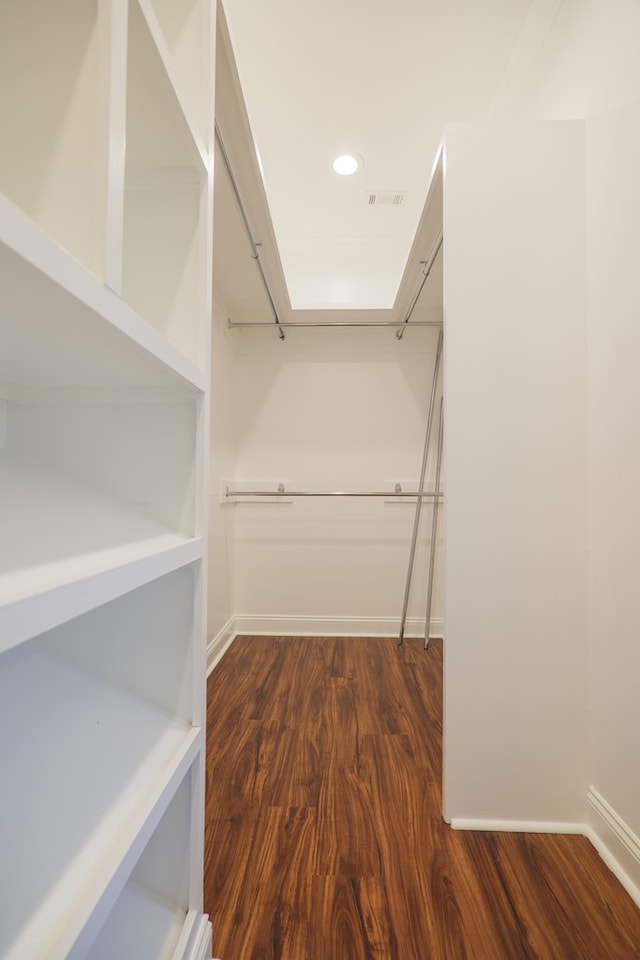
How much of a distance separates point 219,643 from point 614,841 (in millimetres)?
1848

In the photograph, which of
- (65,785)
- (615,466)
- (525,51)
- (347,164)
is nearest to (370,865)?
(65,785)

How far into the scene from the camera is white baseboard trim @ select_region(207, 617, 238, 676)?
7.32ft

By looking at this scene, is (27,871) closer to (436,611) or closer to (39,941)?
(39,941)

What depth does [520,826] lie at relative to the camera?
1171 mm

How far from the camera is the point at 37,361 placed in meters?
0.60

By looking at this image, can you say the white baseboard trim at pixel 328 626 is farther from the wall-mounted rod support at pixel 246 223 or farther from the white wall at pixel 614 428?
the wall-mounted rod support at pixel 246 223

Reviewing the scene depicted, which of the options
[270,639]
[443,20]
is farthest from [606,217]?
[270,639]

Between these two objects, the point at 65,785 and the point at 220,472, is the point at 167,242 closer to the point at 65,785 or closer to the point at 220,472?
the point at 65,785

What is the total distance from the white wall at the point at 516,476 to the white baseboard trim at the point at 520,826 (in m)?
0.01

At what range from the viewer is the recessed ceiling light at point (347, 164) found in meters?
Result: 2.25

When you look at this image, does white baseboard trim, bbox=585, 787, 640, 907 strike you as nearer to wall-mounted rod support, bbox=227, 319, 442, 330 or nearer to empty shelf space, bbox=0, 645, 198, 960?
empty shelf space, bbox=0, 645, 198, 960

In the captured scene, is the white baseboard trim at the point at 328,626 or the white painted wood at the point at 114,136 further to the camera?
the white baseboard trim at the point at 328,626

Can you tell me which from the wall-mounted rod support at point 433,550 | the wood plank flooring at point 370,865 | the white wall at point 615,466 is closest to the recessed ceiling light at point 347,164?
the white wall at point 615,466

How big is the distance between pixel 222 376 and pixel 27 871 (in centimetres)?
228
